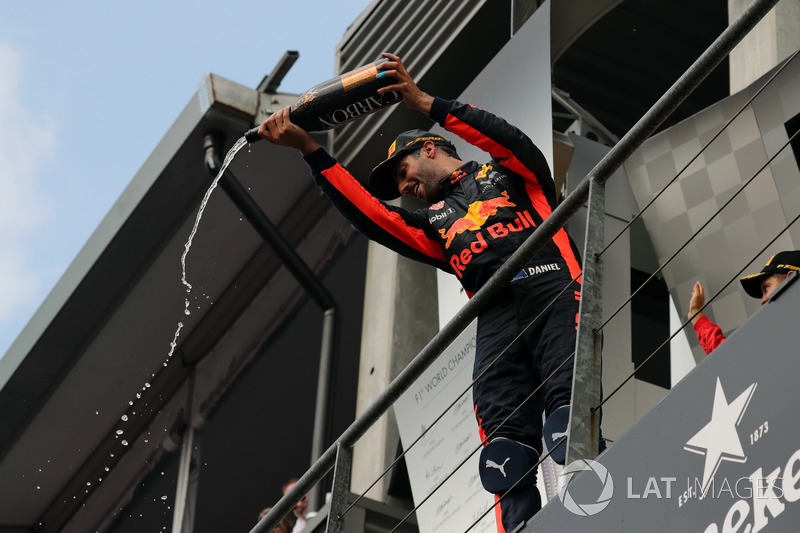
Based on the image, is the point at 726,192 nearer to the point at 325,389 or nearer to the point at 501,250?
the point at 501,250

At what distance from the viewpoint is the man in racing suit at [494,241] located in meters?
3.81

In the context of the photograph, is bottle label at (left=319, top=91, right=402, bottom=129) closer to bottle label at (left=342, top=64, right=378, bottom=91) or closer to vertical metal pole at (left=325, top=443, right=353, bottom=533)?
bottle label at (left=342, top=64, right=378, bottom=91)

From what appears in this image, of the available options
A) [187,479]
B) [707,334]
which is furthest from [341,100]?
[187,479]

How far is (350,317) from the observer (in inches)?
490

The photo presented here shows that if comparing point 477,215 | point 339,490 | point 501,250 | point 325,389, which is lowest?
point 339,490

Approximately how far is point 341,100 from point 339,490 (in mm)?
1443

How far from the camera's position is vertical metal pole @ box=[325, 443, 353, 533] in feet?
13.5

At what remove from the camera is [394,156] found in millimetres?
4727

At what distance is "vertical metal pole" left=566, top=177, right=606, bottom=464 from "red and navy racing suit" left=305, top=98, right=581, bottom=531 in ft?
1.02

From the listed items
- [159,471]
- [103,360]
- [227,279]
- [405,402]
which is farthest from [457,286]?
[159,471]

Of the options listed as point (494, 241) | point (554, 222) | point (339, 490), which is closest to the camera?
point (554, 222)

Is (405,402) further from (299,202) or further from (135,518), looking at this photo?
(135,518)

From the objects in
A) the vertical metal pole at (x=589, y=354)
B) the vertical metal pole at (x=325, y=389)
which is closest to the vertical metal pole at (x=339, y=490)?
the vertical metal pole at (x=589, y=354)

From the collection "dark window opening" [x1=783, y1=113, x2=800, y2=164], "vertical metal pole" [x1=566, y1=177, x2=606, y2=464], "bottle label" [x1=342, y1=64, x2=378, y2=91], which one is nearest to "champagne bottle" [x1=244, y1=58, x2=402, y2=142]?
"bottle label" [x1=342, y1=64, x2=378, y2=91]
